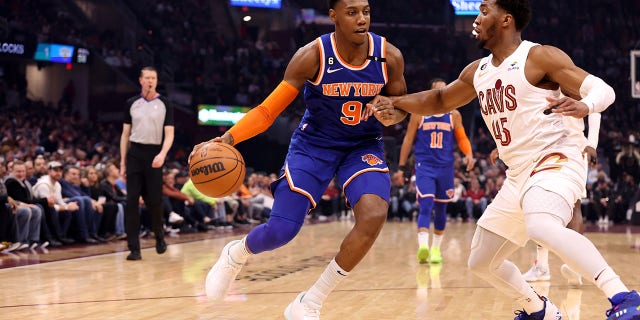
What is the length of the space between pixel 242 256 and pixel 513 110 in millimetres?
1846

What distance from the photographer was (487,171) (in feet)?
72.7

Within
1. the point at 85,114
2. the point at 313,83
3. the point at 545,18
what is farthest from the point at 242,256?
the point at 545,18

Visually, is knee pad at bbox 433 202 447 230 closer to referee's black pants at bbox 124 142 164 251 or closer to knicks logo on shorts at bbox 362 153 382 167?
referee's black pants at bbox 124 142 164 251

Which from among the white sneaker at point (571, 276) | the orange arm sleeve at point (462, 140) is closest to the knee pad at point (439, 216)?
the orange arm sleeve at point (462, 140)

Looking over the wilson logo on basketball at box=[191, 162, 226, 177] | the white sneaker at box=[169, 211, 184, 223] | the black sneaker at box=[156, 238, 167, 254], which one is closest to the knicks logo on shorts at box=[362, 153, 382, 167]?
the wilson logo on basketball at box=[191, 162, 226, 177]

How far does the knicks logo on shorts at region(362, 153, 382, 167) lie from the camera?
4.79m

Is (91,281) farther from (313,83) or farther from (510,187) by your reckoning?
(510,187)

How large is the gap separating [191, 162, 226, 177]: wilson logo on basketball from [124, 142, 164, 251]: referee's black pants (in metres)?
4.41

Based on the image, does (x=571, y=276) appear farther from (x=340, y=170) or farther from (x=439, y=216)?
(x=340, y=170)

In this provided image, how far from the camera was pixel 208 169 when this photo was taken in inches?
179

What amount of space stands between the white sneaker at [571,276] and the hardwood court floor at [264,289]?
96 mm

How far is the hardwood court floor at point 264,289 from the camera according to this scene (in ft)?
17.5

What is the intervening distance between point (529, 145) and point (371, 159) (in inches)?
40.1

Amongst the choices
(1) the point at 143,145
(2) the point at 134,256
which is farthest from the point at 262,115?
(2) the point at 134,256
